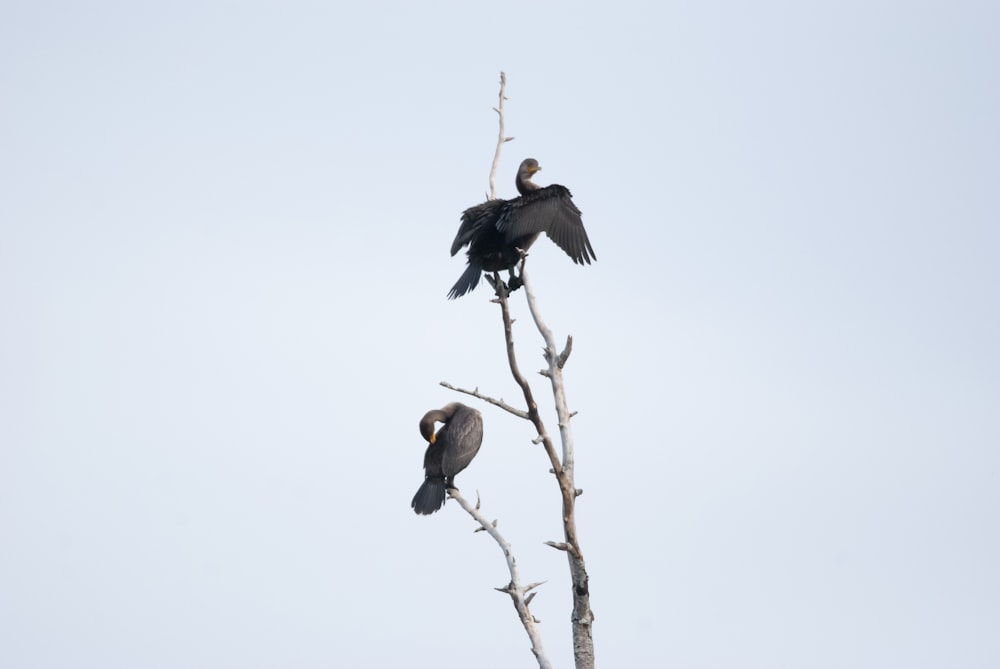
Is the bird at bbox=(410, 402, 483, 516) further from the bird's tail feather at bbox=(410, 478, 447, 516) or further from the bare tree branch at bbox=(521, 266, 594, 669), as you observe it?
the bare tree branch at bbox=(521, 266, 594, 669)

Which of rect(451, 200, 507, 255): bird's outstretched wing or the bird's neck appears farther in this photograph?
the bird's neck

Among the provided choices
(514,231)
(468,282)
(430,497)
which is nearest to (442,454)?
(430,497)

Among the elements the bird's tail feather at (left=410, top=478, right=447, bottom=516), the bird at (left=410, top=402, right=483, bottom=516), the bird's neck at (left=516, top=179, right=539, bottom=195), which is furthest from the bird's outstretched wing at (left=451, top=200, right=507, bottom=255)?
the bird's tail feather at (left=410, top=478, right=447, bottom=516)

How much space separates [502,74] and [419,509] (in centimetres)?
346

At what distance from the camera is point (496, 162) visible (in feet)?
30.1

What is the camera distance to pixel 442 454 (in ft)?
33.8

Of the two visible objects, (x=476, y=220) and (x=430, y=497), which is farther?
(x=430, y=497)

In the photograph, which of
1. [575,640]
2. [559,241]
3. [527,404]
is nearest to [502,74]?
[559,241]

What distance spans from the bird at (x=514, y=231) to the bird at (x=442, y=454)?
133 centimetres

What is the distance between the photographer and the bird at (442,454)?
33.7 ft

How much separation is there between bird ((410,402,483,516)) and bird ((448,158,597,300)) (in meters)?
1.33

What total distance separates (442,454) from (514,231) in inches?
84.2

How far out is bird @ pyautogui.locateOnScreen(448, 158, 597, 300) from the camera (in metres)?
9.16

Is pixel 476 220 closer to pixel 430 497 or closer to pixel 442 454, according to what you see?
pixel 442 454
